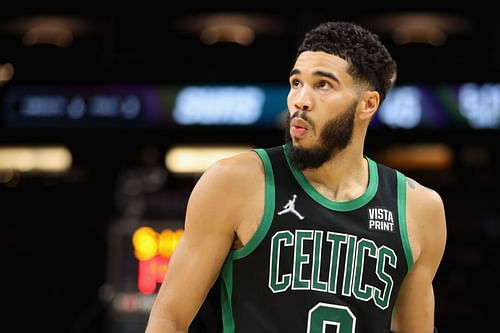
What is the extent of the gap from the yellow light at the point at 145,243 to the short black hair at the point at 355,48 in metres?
5.29

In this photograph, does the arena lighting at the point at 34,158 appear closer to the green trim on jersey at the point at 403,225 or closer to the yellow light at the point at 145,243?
the yellow light at the point at 145,243

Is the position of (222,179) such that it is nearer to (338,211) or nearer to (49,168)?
(338,211)

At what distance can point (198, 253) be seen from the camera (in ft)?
9.27

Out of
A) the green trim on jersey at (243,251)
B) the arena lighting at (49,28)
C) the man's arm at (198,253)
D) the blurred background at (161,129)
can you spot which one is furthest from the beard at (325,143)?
the arena lighting at (49,28)

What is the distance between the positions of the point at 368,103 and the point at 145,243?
17.5ft

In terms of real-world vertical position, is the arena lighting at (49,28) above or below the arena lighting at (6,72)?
above

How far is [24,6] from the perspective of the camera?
12.4 meters

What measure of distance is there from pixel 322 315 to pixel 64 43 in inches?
391

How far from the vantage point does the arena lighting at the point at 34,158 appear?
11.7 metres

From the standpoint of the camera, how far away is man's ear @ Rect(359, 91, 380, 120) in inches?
118

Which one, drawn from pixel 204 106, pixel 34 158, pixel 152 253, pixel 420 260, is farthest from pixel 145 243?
pixel 420 260

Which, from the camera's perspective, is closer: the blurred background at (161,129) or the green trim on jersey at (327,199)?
the green trim on jersey at (327,199)

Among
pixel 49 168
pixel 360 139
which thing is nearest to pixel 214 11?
pixel 49 168

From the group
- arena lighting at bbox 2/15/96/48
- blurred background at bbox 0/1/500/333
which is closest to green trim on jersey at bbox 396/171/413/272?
blurred background at bbox 0/1/500/333
